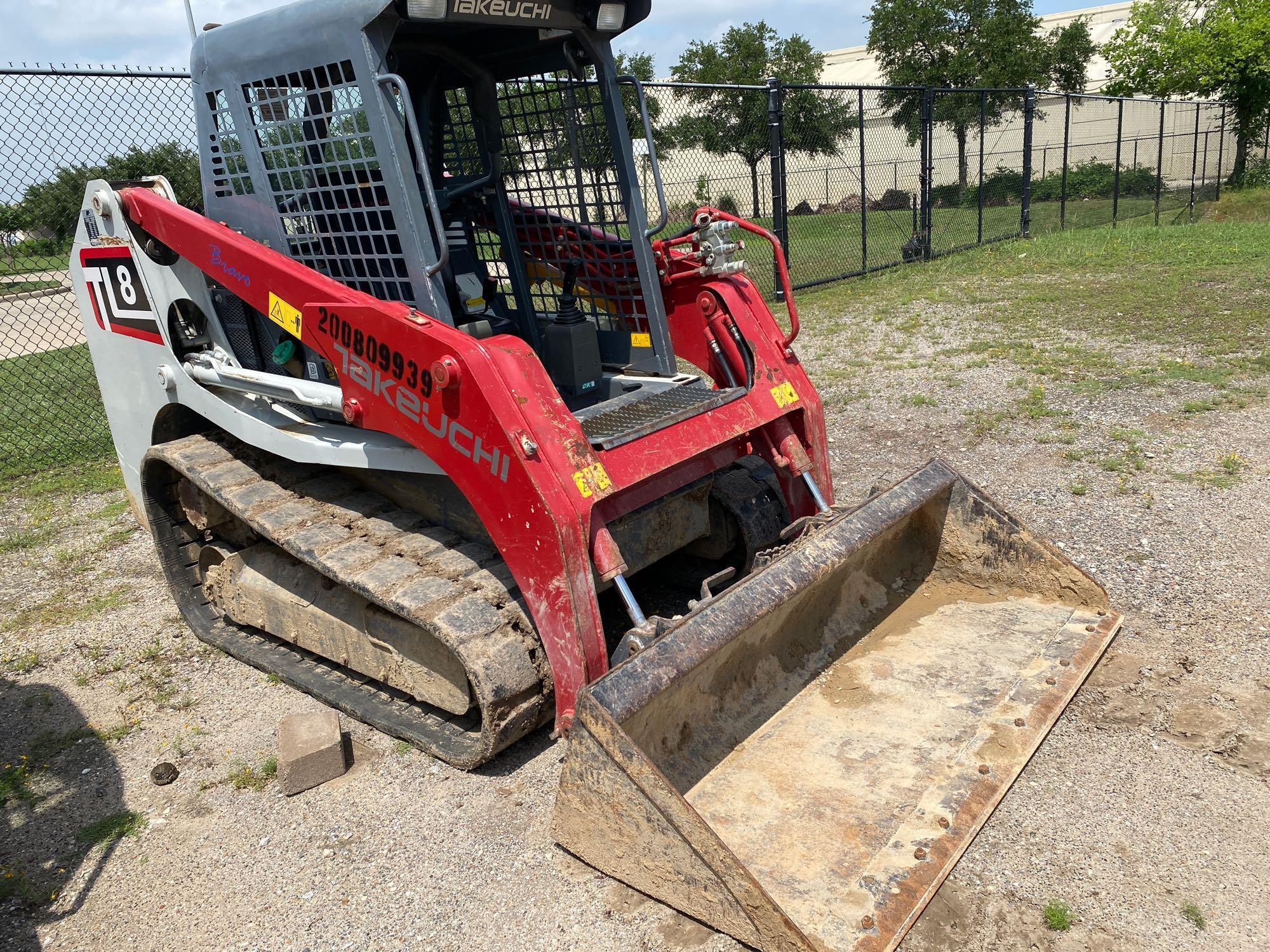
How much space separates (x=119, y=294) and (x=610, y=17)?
2.50 meters

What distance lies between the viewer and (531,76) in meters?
4.12

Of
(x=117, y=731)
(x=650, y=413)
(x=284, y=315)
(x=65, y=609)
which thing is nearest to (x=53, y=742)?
(x=117, y=731)

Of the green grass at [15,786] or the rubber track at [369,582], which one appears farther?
the green grass at [15,786]

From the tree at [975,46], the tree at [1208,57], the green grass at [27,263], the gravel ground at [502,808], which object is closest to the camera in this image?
the gravel ground at [502,808]

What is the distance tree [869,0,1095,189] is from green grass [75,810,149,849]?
3031 cm

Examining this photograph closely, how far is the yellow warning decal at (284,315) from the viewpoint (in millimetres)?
3660

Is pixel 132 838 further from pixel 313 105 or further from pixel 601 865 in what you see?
pixel 313 105

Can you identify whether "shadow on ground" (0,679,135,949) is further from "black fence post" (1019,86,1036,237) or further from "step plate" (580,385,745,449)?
"black fence post" (1019,86,1036,237)

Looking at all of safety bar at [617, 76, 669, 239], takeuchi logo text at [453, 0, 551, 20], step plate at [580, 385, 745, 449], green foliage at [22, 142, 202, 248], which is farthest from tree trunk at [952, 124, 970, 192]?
takeuchi logo text at [453, 0, 551, 20]

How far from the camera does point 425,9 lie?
3141 millimetres

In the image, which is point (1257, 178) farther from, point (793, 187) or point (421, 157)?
point (421, 157)

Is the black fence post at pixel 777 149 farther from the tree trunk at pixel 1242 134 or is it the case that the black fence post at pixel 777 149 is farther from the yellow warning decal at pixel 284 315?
the tree trunk at pixel 1242 134

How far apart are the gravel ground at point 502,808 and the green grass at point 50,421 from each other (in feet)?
9.38

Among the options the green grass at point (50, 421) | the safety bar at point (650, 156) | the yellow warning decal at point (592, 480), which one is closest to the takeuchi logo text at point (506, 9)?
the safety bar at point (650, 156)
